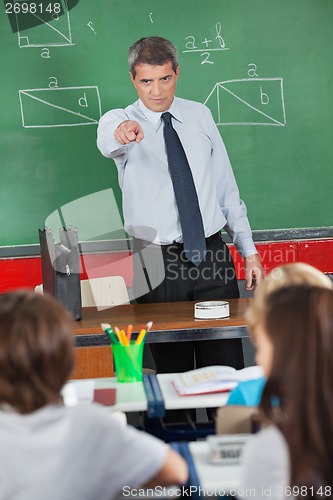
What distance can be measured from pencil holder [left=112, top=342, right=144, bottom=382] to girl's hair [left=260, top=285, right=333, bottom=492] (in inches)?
47.5

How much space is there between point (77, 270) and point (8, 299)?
180 centimetres

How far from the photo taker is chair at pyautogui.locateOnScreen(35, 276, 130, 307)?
413 centimetres

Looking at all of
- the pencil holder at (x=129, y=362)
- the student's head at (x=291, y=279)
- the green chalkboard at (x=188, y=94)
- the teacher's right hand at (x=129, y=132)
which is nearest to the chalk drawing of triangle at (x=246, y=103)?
the green chalkboard at (x=188, y=94)

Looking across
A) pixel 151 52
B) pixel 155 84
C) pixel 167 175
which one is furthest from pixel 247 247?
pixel 151 52

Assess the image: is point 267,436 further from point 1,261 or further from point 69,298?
point 1,261

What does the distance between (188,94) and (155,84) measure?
0.96 metres

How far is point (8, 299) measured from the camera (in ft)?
4.98

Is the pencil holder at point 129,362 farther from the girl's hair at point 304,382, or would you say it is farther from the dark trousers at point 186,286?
the girl's hair at point 304,382

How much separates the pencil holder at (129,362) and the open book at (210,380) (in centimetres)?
14

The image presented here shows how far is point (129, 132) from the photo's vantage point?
3383 mm

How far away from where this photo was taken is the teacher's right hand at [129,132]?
3.39 metres

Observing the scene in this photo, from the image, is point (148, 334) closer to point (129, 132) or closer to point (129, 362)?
point (129, 362)

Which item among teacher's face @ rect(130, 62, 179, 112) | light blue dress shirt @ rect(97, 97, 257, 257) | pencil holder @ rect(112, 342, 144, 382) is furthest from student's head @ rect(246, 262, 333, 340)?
teacher's face @ rect(130, 62, 179, 112)

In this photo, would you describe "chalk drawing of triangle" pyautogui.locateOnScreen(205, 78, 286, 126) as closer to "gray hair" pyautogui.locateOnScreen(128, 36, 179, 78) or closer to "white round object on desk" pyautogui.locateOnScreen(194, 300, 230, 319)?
"gray hair" pyautogui.locateOnScreen(128, 36, 179, 78)
